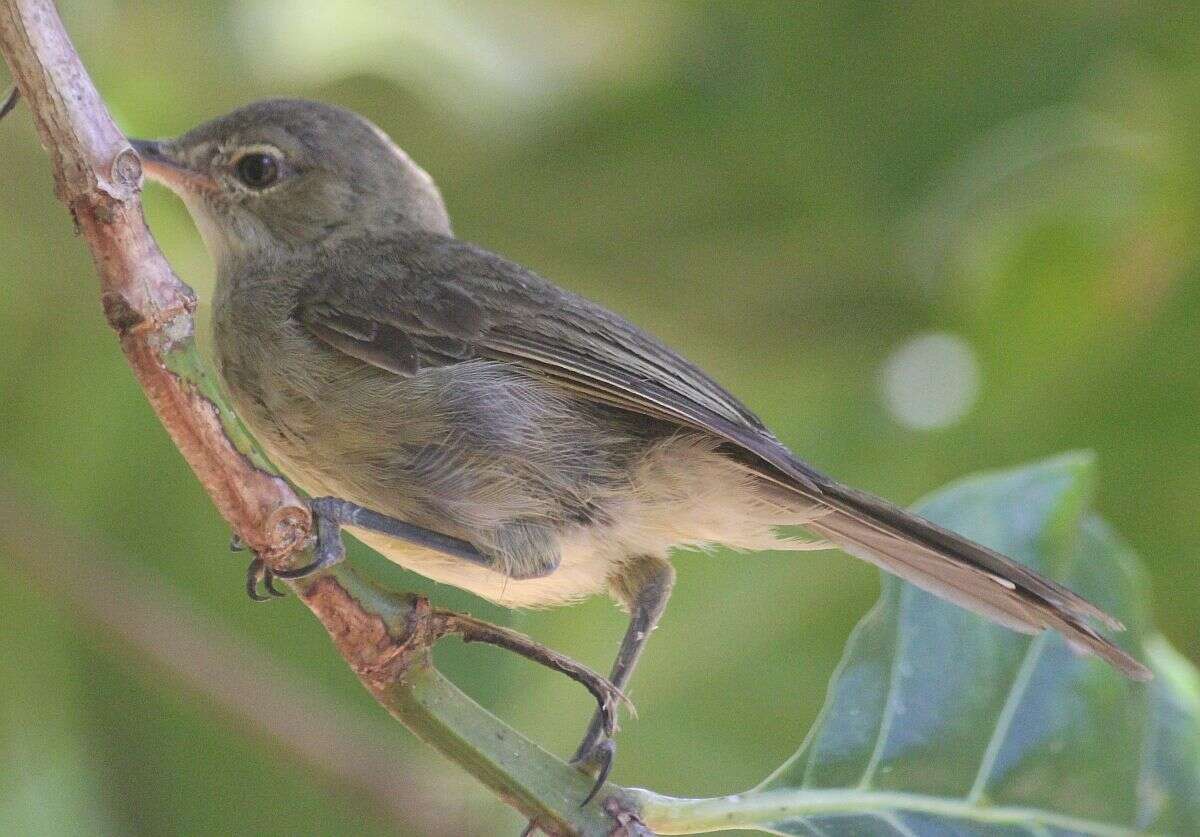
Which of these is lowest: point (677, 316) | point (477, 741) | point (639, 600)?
point (477, 741)

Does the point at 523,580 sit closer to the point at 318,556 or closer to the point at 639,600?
the point at 639,600

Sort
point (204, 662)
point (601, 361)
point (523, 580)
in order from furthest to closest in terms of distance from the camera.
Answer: point (204, 662), point (601, 361), point (523, 580)

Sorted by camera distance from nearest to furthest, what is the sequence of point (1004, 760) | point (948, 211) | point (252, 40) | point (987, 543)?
point (1004, 760), point (987, 543), point (252, 40), point (948, 211)

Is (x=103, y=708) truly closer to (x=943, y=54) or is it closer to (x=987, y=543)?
(x=987, y=543)

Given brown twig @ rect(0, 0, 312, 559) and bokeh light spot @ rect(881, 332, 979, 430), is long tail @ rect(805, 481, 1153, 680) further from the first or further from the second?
bokeh light spot @ rect(881, 332, 979, 430)

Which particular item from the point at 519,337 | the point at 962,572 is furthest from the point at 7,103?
the point at 962,572

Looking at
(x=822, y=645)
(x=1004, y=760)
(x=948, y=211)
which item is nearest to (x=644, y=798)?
(x=1004, y=760)

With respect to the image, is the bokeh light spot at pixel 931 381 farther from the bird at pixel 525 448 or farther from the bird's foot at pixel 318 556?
the bird's foot at pixel 318 556
